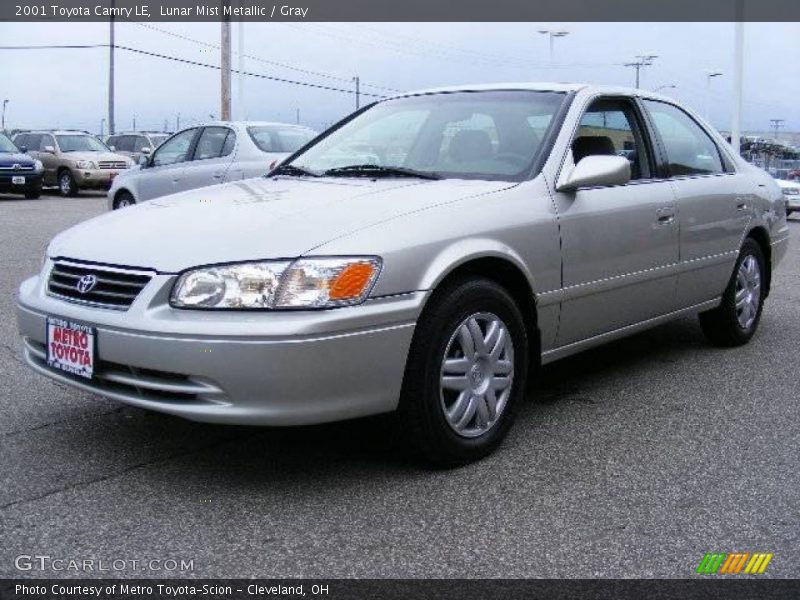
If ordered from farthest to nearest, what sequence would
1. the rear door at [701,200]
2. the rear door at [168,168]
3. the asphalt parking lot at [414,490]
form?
the rear door at [168,168], the rear door at [701,200], the asphalt parking lot at [414,490]

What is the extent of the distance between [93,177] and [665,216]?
64.6ft

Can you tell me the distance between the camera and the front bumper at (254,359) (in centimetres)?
314

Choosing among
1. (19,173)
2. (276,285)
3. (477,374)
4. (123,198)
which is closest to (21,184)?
(19,173)

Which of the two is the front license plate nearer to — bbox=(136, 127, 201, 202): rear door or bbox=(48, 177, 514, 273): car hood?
bbox=(48, 177, 514, 273): car hood

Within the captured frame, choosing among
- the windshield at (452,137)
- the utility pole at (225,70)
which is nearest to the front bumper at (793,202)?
the utility pole at (225,70)

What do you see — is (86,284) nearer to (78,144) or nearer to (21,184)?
(21,184)

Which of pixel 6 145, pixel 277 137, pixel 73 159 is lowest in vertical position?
pixel 277 137

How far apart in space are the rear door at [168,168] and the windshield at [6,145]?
10349mm

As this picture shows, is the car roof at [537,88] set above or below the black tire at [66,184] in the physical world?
above

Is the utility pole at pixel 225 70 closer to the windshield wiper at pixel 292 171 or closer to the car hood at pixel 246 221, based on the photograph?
the windshield wiper at pixel 292 171

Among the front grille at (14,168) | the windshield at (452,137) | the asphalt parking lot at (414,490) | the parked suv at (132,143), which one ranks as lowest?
the asphalt parking lot at (414,490)

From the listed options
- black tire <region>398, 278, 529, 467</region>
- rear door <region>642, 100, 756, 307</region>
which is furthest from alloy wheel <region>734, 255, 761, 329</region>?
black tire <region>398, 278, 529, 467</region>

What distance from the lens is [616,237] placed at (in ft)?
14.6

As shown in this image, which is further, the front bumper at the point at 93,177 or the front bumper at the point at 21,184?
the front bumper at the point at 93,177
